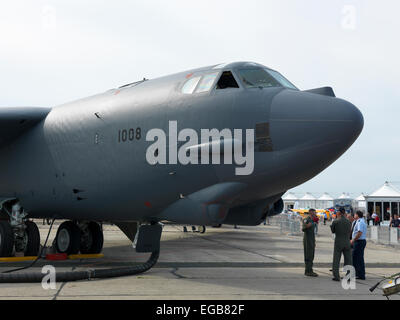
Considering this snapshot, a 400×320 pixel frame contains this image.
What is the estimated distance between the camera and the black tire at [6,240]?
38.5 ft

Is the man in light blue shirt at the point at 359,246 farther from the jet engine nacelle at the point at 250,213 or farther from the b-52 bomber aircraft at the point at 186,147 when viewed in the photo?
the jet engine nacelle at the point at 250,213

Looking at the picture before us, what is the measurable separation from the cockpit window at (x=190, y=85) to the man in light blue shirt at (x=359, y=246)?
4.99 meters

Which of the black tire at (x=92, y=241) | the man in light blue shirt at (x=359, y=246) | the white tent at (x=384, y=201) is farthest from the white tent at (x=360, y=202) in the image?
the man in light blue shirt at (x=359, y=246)

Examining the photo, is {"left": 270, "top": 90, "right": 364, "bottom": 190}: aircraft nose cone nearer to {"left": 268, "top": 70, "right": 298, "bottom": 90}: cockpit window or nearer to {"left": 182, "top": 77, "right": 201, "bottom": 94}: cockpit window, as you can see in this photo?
{"left": 268, "top": 70, "right": 298, "bottom": 90}: cockpit window

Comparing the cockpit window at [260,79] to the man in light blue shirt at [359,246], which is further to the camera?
the man in light blue shirt at [359,246]

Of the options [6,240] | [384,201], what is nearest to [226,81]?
[6,240]

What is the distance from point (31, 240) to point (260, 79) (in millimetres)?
7621

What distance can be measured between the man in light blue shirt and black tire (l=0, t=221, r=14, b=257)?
328 inches

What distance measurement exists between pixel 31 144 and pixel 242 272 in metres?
6.14

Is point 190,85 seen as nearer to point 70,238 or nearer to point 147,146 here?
point 147,146

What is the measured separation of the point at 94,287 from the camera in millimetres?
8336
